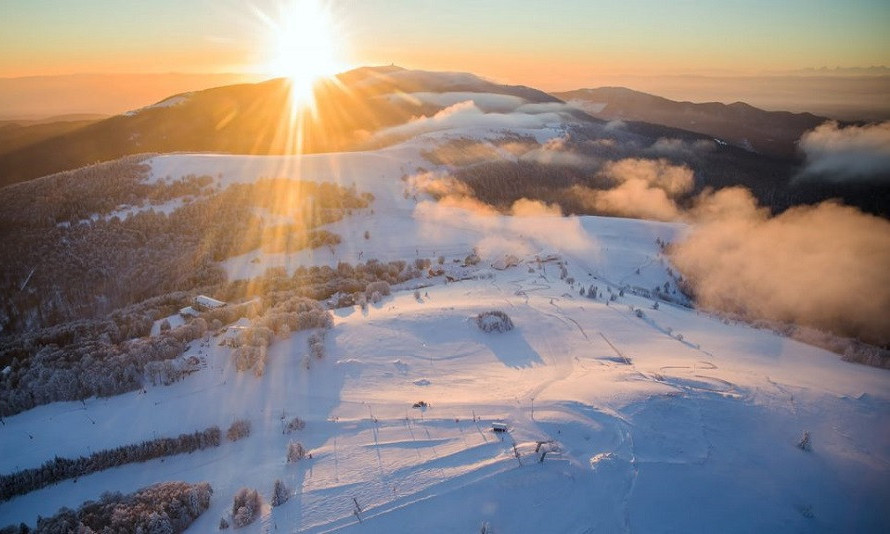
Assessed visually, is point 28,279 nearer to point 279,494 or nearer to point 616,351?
point 279,494

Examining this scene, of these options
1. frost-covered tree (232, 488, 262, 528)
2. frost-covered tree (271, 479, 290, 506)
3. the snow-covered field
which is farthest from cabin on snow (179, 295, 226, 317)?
frost-covered tree (271, 479, 290, 506)

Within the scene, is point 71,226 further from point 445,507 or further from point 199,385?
point 445,507

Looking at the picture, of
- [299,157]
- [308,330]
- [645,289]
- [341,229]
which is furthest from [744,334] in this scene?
[299,157]

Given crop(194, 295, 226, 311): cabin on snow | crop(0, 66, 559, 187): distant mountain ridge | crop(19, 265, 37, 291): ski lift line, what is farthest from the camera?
crop(0, 66, 559, 187): distant mountain ridge

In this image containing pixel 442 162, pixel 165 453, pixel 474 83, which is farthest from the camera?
pixel 474 83

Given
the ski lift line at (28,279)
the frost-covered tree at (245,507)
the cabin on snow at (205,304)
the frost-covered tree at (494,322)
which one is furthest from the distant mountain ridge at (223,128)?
the frost-covered tree at (245,507)

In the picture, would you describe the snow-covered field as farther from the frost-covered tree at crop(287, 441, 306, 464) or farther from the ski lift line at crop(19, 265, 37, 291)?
the ski lift line at crop(19, 265, 37, 291)

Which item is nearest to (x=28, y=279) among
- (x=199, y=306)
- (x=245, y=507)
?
(x=199, y=306)

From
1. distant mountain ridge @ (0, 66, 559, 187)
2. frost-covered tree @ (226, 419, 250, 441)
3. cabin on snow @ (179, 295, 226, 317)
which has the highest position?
distant mountain ridge @ (0, 66, 559, 187)
